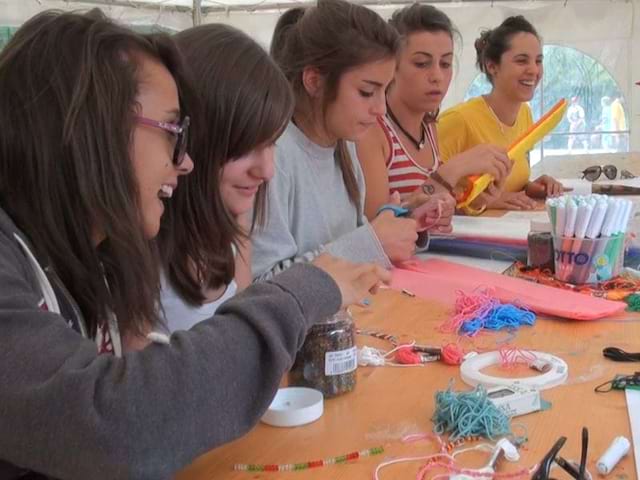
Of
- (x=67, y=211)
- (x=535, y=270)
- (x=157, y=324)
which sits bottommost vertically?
(x=535, y=270)

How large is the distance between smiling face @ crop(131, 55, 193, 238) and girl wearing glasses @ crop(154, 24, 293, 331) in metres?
0.20

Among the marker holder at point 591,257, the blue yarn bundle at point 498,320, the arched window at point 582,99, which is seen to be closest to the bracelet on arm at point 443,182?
the marker holder at point 591,257

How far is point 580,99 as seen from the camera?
504 cm

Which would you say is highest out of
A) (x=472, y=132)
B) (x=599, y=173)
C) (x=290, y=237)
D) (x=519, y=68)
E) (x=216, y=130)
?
(x=519, y=68)

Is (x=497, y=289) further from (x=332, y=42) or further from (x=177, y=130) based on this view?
(x=177, y=130)

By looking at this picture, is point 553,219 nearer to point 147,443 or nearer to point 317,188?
point 317,188

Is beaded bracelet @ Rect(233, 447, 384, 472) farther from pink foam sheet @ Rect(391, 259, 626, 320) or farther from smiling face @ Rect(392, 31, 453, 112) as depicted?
smiling face @ Rect(392, 31, 453, 112)

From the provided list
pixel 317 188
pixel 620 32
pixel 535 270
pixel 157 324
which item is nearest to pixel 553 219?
pixel 535 270

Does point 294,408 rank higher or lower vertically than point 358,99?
lower

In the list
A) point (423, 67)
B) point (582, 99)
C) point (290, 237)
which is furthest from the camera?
point (582, 99)

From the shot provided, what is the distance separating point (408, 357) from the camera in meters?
0.88

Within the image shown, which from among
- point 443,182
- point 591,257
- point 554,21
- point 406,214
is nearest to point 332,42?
point 406,214

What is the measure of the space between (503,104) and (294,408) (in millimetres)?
2167

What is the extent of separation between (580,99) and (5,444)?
513cm
